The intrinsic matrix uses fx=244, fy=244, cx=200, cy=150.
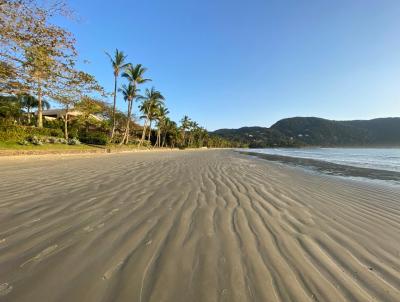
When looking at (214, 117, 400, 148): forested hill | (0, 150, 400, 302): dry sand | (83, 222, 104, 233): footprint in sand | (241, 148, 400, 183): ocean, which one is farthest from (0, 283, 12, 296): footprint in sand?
(214, 117, 400, 148): forested hill

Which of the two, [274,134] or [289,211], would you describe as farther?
[274,134]

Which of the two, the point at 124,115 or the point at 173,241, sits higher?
the point at 124,115

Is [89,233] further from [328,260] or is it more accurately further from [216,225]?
[328,260]

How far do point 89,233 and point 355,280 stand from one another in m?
3.01

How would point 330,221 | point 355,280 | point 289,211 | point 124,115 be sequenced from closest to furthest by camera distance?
point 355,280 < point 330,221 < point 289,211 < point 124,115

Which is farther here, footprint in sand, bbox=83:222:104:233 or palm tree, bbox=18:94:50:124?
palm tree, bbox=18:94:50:124

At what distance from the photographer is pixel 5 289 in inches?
76.4

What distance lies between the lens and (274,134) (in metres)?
166

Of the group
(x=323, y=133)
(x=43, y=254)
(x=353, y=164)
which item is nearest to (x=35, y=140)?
(x=43, y=254)

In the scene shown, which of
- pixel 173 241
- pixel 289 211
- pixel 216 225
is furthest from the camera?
pixel 289 211

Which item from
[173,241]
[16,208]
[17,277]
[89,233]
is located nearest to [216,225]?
[173,241]

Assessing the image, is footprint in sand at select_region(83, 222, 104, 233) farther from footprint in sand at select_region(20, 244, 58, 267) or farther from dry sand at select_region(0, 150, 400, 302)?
footprint in sand at select_region(20, 244, 58, 267)

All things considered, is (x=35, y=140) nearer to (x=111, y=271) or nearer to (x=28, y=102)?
(x=111, y=271)

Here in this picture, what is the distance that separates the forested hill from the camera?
120938 mm
